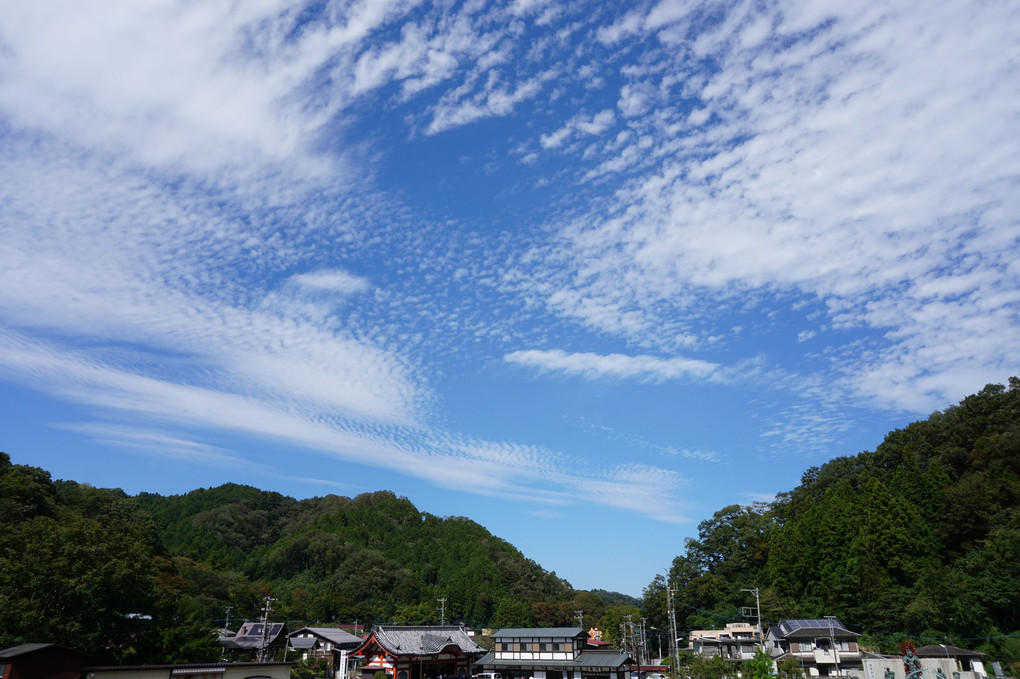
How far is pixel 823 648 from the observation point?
45.3 meters

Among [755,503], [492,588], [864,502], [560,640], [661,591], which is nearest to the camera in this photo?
[560,640]

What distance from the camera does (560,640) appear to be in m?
46.2

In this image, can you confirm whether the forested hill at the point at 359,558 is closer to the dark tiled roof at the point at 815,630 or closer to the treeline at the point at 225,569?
the treeline at the point at 225,569

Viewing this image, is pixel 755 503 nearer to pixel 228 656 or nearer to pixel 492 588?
pixel 492 588

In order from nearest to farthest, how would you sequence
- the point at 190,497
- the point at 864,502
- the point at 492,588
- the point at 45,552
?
1. the point at 45,552
2. the point at 864,502
3. the point at 492,588
4. the point at 190,497

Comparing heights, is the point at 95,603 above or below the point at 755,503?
below

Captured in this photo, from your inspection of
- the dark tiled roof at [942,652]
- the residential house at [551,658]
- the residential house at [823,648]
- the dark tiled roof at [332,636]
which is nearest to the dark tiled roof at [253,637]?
the dark tiled roof at [332,636]

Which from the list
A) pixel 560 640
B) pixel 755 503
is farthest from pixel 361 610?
pixel 755 503

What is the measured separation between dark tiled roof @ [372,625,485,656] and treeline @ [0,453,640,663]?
10894 millimetres

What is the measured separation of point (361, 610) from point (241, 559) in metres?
30.6

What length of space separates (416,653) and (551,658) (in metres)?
10.9

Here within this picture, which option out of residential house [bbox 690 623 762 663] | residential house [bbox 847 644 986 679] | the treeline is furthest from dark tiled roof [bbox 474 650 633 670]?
the treeline

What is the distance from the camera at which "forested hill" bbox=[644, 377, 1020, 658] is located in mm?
40656

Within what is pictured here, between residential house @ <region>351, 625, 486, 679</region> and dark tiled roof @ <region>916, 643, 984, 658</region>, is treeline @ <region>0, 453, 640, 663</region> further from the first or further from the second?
dark tiled roof @ <region>916, 643, 984, 658</region>
